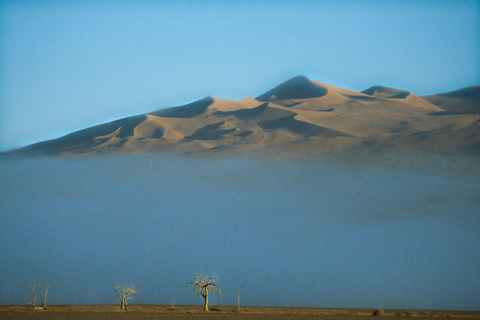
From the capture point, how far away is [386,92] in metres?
126

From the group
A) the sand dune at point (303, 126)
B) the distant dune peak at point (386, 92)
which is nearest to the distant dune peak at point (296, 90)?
the sand dune at point (303, 126)

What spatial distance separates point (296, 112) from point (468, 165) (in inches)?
1217

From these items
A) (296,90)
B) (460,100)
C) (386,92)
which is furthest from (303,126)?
(296,90)

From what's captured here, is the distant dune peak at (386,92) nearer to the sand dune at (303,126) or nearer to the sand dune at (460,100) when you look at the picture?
the sand dune at (303,126)

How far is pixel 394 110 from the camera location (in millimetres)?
106438

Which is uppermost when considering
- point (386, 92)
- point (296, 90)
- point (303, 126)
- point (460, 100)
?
point (296, 90)

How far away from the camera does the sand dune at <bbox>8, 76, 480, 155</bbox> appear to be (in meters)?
91.8

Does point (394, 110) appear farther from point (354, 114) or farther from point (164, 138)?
point (164, 138)

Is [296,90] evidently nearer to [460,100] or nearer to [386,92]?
[386,92]

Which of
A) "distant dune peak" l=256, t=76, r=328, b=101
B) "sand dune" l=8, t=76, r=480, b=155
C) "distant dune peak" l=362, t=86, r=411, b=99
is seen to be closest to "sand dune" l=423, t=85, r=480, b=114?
"sand dune" l=8, t=76, r=480, b=155

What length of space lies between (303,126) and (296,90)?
3404 centimetres

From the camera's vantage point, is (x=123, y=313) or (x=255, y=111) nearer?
(x=123, y=313)

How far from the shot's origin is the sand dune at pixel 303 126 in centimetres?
9181

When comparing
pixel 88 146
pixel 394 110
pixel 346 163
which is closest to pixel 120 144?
pixel 88 146
